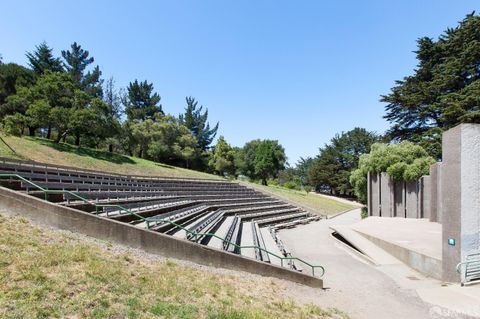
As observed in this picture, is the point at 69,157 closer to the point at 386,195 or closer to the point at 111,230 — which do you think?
the point at 111,230

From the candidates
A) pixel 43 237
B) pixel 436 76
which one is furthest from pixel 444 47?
→ pixel 43 237

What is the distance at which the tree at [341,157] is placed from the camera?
176ft

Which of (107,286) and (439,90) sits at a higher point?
(439,90)

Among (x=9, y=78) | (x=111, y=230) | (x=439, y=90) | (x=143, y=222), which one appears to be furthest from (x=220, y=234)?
(x=9, y=78)

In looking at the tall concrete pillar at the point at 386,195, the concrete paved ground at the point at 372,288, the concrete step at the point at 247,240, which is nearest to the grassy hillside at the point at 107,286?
the concrete paved ground at the point at 372,288

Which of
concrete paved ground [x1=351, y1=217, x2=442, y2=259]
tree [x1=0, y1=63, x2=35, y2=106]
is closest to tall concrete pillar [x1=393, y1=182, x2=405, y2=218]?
concrete paved ground [x1=351, y1=217, x2=442, y2=259]

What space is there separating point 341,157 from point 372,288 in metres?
51.0

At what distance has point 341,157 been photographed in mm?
55750

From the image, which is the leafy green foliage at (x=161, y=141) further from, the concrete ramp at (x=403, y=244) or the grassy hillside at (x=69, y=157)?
the concrete ramp at (x=403, y=244)

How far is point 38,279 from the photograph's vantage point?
3953mm

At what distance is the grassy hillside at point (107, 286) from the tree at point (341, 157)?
50.6m

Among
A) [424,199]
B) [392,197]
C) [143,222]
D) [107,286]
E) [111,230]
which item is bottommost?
[392,197]

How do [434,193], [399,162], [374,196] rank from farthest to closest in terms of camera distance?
[374,196] < [399,162] < [434,193]

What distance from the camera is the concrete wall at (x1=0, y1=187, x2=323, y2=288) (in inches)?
241
